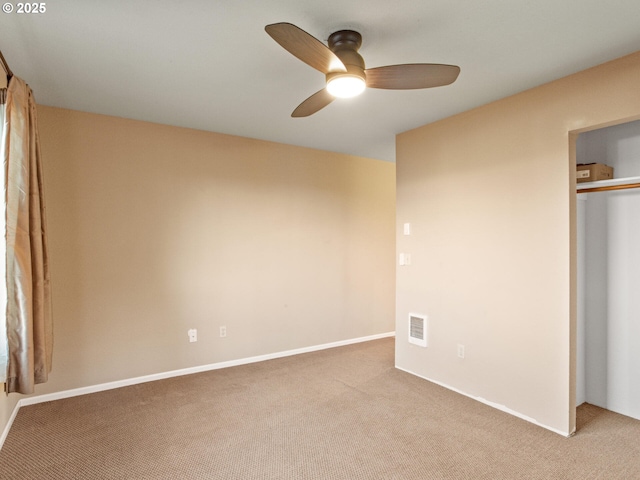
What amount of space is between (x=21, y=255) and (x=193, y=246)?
1.67m

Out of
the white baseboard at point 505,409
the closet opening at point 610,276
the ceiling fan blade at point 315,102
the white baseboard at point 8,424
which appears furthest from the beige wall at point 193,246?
the closet opening at point 610,276

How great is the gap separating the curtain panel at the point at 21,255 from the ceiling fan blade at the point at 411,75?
2126mm

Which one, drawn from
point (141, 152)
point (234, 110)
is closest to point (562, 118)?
point (234, 110)

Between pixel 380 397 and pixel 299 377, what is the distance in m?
0.87

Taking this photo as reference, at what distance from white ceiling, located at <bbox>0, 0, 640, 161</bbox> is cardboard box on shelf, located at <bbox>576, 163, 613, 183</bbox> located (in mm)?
817

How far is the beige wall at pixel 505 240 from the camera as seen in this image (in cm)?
258

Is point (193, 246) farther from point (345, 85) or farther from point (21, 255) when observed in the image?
point (345, 85)

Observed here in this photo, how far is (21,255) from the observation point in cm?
222

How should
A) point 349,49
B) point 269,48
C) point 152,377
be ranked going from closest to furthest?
point 349,49, point 269,48, point 152,377

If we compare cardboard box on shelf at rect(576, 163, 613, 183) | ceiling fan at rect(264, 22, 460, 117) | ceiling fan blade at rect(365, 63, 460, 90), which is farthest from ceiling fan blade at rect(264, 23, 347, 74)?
cardboard box on shelf at rect(576, 163, 613, 183)

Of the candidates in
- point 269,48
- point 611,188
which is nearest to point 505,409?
point 611,188

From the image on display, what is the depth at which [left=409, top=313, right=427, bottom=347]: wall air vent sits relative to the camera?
3.63m

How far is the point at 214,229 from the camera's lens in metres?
3.94

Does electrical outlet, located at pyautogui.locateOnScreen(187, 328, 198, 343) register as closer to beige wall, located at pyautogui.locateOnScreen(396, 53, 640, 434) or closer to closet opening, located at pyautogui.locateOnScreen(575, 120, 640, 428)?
beige wall, located at pyautogui.locateOnScreen(396, 53, 640, 434)
